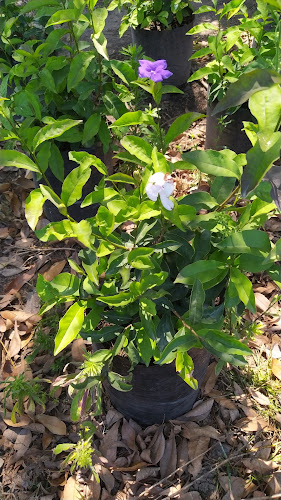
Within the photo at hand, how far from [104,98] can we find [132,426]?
57.7 inches

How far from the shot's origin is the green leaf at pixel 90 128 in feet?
6.98

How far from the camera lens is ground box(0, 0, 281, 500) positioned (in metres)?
1.75

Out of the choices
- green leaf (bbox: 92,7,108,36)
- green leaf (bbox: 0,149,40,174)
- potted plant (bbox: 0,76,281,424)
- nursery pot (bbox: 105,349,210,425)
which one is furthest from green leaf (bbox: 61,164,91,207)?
green leaf (bbox: 92,7,108,36)

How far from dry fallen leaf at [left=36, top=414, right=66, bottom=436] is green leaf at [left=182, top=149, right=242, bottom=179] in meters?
1.29

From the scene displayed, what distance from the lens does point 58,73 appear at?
81.5 inches

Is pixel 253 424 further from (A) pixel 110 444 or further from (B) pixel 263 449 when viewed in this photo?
(A) pixel 110 444

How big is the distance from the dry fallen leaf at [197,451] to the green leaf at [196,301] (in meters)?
0.84

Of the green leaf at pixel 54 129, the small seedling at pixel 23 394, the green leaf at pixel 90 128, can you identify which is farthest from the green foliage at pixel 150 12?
the small seedling at pixel 23 394

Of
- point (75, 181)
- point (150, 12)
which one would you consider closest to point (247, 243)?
point (75, 181)

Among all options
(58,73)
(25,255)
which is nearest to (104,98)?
(58,73)

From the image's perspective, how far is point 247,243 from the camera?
3.92 ft

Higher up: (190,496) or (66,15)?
(66,15)

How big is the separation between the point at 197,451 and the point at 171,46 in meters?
2.72

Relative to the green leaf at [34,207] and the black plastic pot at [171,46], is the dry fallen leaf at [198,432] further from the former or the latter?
the black plastic pot at [171,46]
